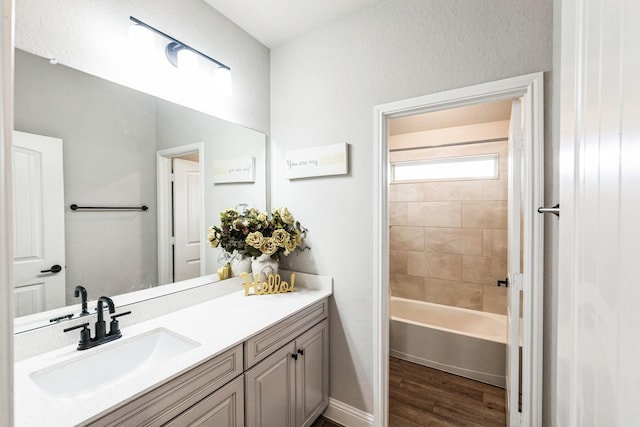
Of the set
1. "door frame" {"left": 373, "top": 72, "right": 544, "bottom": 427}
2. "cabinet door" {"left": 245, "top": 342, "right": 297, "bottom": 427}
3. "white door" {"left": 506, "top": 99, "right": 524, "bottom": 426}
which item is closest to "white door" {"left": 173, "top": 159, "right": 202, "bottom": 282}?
"cabinet door" {"left": 245, "top": 342, "right": 297, "bottom": 427}

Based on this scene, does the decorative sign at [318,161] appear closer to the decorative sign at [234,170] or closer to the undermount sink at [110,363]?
the decorative sign at [234,170]

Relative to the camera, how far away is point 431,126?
3.04 meters

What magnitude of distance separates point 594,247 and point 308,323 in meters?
1.47

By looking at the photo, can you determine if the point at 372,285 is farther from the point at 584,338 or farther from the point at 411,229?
the point at 411,229

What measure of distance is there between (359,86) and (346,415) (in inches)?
83.6

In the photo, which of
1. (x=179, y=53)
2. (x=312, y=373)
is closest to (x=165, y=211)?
(x=179, y=53)

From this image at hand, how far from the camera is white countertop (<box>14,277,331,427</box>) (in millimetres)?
778

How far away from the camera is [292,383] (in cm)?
151

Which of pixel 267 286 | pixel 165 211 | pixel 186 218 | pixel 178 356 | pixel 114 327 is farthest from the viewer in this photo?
pixel 267 286

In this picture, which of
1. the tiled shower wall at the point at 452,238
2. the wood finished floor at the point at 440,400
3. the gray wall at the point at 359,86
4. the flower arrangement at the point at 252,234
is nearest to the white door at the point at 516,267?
the gray wall at the point at 359,86

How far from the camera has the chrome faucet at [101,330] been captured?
1.10 m

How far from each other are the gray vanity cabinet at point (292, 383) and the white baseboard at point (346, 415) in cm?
7

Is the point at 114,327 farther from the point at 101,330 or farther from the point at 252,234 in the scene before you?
the point at 252,234

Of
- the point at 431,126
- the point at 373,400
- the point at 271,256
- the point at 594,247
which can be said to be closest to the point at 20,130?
the point at 271,256
